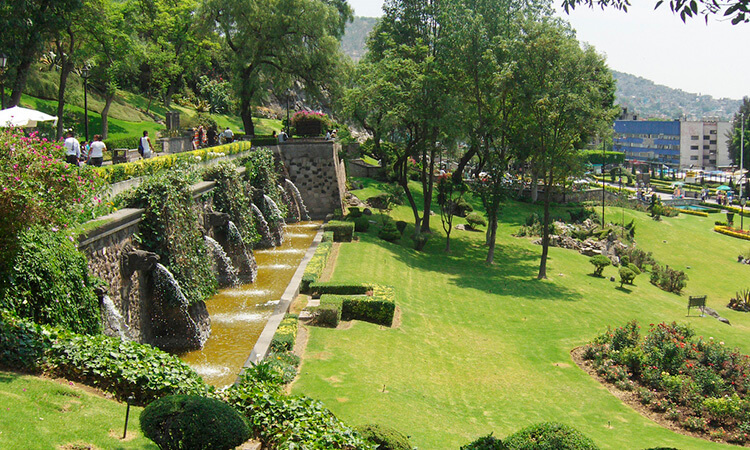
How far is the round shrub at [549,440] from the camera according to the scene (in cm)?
950

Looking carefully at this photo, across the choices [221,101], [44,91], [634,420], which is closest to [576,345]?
[634,420]

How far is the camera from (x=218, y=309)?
782 inches

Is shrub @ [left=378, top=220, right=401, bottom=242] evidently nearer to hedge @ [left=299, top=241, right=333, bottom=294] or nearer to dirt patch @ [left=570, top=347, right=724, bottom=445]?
hedge @ [left=299, top=241, right=333, bottom=294]

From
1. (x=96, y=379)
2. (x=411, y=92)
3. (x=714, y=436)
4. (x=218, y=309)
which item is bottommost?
(x=714, y=436)

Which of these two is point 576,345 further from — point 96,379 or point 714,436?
point 96,379

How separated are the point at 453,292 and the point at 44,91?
31.8m

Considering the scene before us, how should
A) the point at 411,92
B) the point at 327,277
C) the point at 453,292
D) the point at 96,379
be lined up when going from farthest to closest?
the point at 411,92 → the point at 453,292 → the point at 327,277 → the point at 96,379

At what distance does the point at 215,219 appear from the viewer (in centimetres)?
2381

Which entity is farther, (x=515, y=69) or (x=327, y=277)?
(x=515, y=69)

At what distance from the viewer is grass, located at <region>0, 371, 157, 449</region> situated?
760 centimetres

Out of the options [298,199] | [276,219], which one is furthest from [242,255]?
[298,199]

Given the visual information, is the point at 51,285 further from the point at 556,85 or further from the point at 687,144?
the point at 687,144

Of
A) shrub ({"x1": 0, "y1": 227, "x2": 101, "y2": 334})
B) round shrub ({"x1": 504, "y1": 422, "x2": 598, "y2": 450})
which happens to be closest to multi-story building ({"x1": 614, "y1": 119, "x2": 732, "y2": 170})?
round shrub ({"x1": 504, "y1": 422, "x2": 598, "y2": 450})

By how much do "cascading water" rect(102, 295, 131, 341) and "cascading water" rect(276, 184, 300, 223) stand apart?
22741mm
